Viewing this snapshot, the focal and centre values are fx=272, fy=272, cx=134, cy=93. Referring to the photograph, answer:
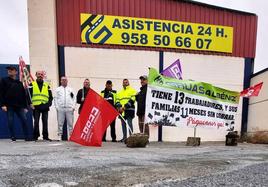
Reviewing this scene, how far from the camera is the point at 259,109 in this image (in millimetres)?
11312

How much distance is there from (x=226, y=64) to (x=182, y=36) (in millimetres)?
2320

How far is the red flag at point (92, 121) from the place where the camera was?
603 cm

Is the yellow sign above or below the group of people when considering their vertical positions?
above

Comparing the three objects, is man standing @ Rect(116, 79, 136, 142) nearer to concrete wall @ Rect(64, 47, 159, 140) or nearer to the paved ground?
concrete wall @ Rect(64, 47, 159, 140)

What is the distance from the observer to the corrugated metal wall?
9766mm

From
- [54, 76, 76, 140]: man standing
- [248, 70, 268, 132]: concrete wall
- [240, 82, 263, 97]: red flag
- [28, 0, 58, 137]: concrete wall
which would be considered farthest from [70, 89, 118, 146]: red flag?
[248, 70, 268, 132]: concrete wall

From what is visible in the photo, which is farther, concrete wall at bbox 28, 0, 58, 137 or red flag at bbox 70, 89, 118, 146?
concrete wall at bbox 28, 0, 58, 137

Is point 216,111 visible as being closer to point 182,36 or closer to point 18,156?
→ point 182,36

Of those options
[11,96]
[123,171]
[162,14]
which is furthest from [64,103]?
[162,14]

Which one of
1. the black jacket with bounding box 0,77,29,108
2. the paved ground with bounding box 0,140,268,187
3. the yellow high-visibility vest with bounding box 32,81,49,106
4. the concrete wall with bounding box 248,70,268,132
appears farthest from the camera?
the concrete wall with bounding box 248,70,268,132

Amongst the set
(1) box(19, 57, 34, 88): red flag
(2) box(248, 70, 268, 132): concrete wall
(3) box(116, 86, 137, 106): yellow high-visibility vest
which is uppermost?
(1) box(19, 57, 34, 88): red flag

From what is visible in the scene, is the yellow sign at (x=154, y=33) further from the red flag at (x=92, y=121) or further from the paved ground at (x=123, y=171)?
the paved ground at (x=123, y=171)

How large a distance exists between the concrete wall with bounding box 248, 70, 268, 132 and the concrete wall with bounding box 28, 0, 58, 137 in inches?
321

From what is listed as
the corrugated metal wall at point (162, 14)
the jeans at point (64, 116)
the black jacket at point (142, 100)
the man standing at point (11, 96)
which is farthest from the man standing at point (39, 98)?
the corrugated metal wall at point (162, 14)
